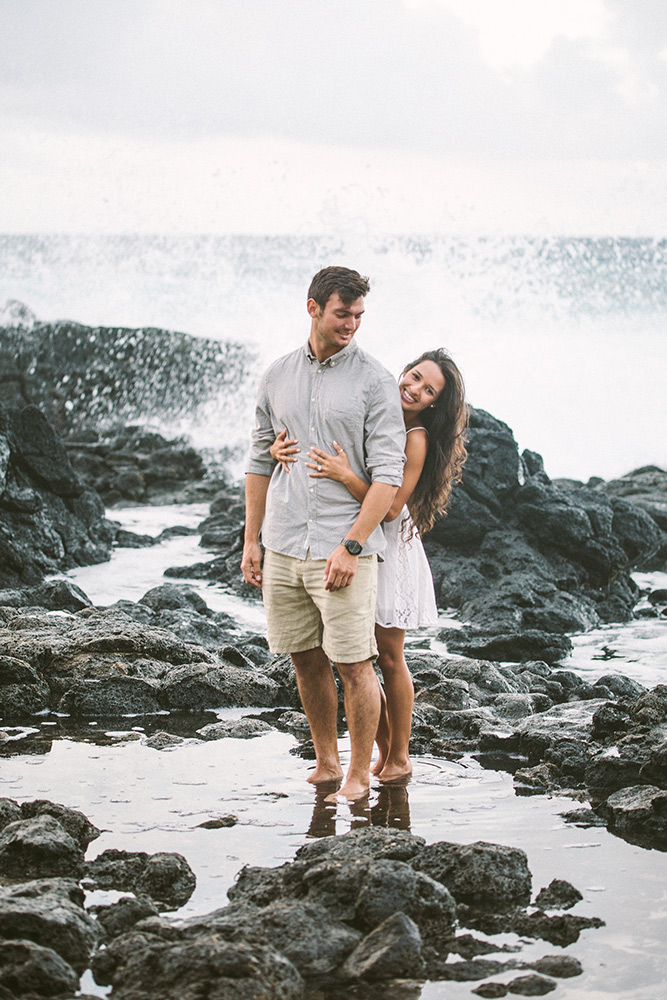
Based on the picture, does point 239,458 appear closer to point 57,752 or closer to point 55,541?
point 55,541

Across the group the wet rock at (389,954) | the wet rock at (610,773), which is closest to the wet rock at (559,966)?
the wet rock at (389,954)

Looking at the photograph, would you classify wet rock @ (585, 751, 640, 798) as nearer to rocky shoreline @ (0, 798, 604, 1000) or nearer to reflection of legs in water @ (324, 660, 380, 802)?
reflection of legs in water @ (324, 660, 380, 802)

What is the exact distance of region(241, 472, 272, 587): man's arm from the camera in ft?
14.3

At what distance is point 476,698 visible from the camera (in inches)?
250

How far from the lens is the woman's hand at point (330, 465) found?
3.99 metres

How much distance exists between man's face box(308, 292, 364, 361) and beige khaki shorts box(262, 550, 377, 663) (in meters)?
0.84

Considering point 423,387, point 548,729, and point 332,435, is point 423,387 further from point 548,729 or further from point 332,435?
point 548,729

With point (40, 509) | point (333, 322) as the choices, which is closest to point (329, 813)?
point (333, 322)

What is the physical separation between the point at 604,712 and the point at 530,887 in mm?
1975

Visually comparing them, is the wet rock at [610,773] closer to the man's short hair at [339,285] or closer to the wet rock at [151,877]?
the wet rock at [151,877]

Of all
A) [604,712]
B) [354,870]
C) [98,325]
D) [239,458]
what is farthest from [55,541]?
[98,325]

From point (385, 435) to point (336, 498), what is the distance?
311 mm

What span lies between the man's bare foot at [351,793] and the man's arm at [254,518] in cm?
90

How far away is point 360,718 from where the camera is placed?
427 cm
